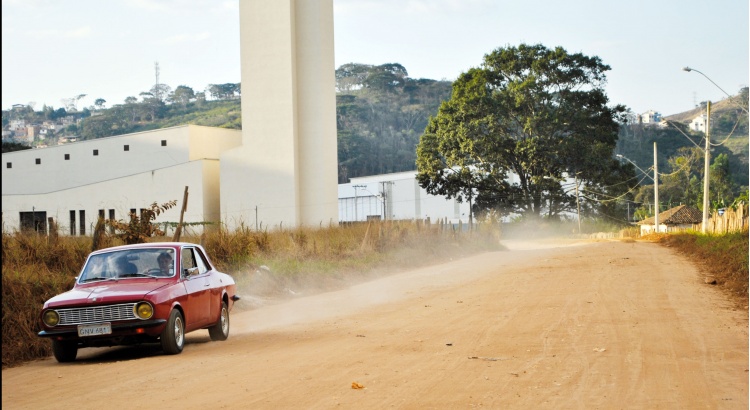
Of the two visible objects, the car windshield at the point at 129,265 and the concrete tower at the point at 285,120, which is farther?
the concrete tower at the point at 285,120

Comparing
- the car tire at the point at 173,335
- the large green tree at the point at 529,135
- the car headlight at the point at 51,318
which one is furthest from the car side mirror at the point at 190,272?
the large green tree at the point at 529,135

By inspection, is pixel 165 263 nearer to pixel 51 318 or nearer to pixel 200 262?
pixel 200 262

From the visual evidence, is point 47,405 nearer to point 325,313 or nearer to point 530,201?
point 325,313

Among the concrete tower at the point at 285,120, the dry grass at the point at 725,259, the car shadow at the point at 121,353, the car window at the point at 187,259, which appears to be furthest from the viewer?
the concrete tower at the point at 285,120

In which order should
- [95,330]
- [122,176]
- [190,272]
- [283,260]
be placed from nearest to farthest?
[95,330] → [190,272] → [283,260] → [122,176]

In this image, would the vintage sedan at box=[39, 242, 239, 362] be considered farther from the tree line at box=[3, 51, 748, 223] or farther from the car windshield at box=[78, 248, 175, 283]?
the tree line at box=[3, 51, 748, 223]

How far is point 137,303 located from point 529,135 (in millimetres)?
62674

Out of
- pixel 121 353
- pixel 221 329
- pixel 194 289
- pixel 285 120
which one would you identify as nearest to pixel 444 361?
pixel 194 289

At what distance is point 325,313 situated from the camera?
707 inches

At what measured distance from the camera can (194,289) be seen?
524 inches

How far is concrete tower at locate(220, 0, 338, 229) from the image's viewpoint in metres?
63.8

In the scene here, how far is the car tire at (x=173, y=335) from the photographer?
39.8 ft

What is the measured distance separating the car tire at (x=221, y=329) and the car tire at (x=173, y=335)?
143 cm

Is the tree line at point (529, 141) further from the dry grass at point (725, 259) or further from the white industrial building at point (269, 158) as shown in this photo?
the dry grass at point (725, 259)
